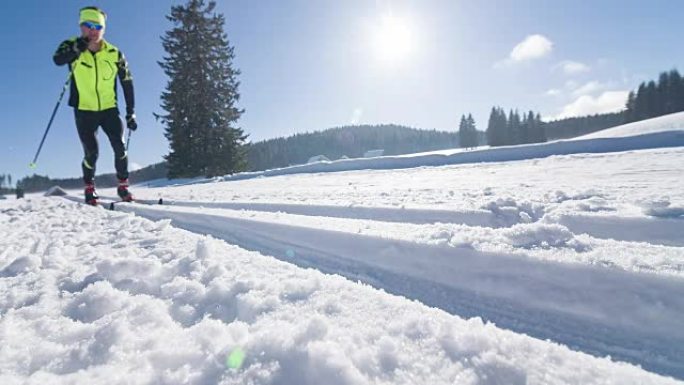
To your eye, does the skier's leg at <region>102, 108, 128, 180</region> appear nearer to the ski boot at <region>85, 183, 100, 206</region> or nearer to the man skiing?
the man skiing

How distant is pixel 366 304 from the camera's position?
1.17 meters

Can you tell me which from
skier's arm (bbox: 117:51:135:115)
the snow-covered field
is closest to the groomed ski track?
the snow-covered field

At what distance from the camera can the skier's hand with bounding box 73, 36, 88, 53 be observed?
4203 millimetres

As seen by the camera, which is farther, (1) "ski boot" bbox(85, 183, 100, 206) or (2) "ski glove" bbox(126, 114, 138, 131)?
(2) "ski glove" bbox(126, 114, 138, 131)

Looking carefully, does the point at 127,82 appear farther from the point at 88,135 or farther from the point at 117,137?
the point at 88,135

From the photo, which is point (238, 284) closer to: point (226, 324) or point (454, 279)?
point (226, 324)

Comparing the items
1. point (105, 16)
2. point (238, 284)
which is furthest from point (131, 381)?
point (105, 16)

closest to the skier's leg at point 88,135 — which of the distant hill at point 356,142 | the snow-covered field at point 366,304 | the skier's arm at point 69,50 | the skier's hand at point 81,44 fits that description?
the skier's arm at point 69,50

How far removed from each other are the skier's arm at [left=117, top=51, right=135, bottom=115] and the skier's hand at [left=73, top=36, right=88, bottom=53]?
1.77ft

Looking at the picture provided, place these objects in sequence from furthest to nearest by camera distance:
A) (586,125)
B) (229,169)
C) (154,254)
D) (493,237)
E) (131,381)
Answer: (586,125), (229,169), (154,254), (493,237), (131,381)

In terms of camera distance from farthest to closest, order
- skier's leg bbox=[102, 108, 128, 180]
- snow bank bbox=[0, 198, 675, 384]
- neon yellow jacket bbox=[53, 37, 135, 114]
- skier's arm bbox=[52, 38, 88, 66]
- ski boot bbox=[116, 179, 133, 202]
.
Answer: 1. ski boot bbox=[116, 179, 133, 202]
2. skier's leg bbox=[102, 108, 128, 180]
3. neon yellow jacket bbox=[53, 37, 135, 114]
4. skier's arm bbox=[52, 38, 88, 66]
5. snow bank bbox=[0, 198, 675, 384]

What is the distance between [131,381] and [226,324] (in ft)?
1.00

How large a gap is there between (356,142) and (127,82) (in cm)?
10381

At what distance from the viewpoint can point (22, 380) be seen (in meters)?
0.85
